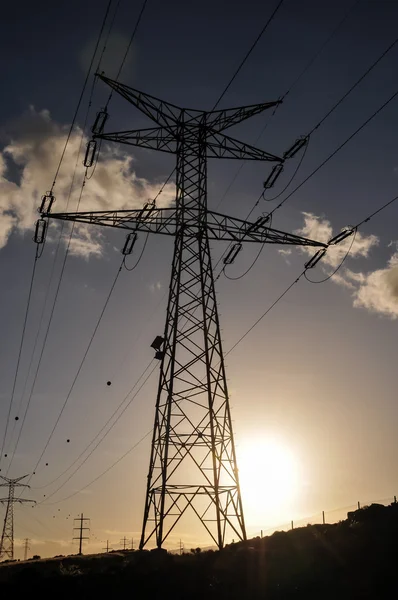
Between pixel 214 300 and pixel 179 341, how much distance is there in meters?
2.66

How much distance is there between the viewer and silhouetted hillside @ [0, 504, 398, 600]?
65.5 feet

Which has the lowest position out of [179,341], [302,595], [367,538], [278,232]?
[302,595]

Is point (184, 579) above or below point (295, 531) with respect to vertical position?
below

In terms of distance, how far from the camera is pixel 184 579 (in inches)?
857

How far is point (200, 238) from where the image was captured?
89.9 ft

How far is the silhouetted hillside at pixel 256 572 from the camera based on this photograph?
1997cm

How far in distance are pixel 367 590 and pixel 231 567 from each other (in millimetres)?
5545

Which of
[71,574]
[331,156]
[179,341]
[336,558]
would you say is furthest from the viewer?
[179,341]

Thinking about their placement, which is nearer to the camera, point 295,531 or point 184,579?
point 184,579

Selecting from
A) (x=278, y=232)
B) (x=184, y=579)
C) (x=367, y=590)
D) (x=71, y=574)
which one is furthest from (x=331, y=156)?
(x=71, y=574)

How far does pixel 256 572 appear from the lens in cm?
2136

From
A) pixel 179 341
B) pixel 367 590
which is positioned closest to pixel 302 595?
pixel 367 590

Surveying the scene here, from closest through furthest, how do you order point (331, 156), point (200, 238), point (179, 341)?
point (331, 156)
point (179, 341)
point (200, 238)

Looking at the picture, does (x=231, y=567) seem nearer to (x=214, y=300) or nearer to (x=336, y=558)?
(x=336, y=558)
